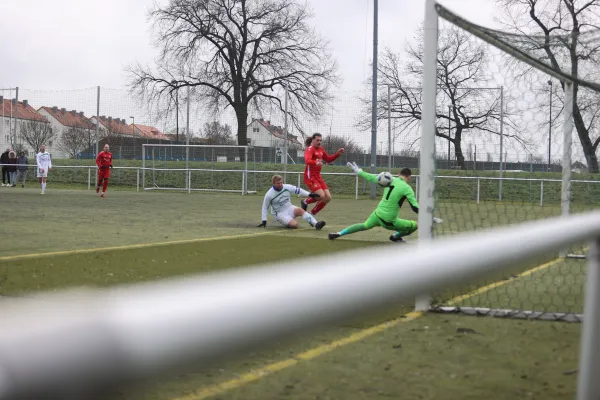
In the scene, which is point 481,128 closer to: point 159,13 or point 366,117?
point 366,117

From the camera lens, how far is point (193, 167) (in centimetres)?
3011

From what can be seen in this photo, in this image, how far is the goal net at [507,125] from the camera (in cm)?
548

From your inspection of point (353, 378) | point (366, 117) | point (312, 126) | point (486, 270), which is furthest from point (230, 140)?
point (486, 270)

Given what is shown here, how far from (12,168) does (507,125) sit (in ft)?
91.7

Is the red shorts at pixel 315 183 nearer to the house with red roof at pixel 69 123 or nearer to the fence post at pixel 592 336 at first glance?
the fence post at pixel 592 336

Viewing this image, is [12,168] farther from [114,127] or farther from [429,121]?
[429,121]

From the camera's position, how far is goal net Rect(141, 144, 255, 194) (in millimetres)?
29359

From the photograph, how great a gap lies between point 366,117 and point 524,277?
66.7 ft

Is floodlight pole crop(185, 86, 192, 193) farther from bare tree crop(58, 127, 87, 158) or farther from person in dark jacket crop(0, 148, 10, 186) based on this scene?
person in dark jacket crop(0, 148, 10, 186)

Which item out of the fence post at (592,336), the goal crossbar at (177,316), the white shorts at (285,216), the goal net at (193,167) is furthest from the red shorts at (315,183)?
the goal net at (193,167)

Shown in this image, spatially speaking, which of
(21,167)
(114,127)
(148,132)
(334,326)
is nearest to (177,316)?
(334,326)

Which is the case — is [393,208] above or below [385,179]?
below

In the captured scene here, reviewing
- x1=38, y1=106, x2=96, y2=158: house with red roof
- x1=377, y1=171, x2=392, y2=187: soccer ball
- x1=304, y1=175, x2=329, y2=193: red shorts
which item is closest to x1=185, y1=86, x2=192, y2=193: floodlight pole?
Answer: x1=38, y1=106, x2=96, y2=158: house with red roof

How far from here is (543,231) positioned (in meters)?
1.70
